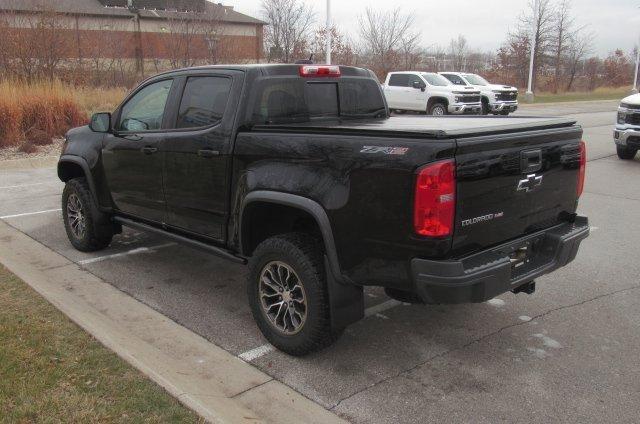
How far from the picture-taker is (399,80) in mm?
23391

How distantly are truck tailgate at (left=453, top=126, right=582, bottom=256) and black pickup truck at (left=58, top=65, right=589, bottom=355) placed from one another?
0.4 inches

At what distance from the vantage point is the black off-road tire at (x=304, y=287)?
345cm

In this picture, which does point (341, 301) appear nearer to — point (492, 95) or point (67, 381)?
point (67, 381)

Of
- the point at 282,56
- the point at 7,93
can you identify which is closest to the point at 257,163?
the point at 7,93

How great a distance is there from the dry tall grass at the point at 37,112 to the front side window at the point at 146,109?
31.1 ft

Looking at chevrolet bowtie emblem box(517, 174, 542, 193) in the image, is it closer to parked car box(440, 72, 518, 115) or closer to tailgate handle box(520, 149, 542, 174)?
tailgate handle box(520, 149, 542, 174)

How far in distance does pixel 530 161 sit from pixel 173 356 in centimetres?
257

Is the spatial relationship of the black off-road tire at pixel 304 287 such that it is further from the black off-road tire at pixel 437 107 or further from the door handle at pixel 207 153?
the black off-road tire at pixel 437 107

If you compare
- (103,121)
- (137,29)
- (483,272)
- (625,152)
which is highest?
(137,29)

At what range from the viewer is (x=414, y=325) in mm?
4258

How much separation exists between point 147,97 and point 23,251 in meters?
2.31

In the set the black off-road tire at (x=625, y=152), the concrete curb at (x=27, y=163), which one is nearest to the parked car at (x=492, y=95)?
the black off-road tire at (x=625, y=152)

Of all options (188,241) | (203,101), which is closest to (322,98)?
(203,101)

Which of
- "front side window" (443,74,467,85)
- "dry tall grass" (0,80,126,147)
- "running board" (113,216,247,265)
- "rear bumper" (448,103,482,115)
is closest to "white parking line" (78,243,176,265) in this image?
"running board" (113,216,247,265)
